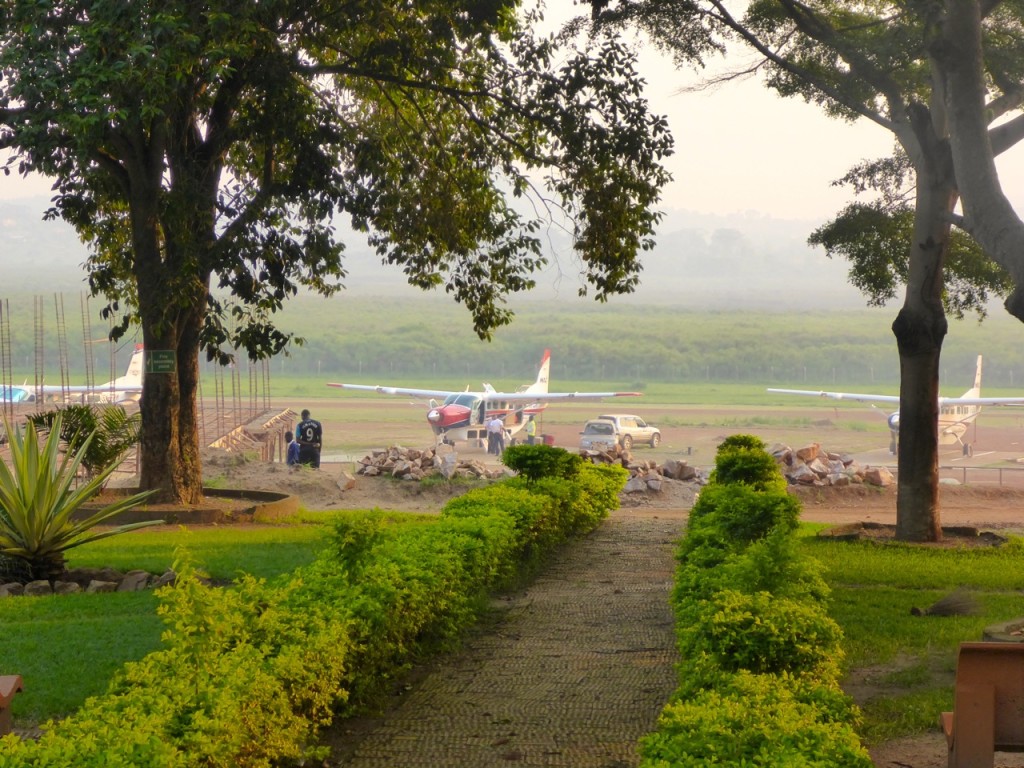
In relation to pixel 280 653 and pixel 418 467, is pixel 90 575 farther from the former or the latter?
pixel 418 467

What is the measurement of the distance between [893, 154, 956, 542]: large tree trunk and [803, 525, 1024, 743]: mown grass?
0.70m

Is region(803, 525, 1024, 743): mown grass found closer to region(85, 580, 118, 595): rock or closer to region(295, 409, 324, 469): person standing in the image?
region(85, 580, 118, 595): rock

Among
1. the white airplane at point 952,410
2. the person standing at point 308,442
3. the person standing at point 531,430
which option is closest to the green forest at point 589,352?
the person standing at point 531,430

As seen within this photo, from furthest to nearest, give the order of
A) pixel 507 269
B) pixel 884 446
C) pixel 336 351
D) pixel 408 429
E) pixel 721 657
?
pixel 336 351 → pixel 408 429 → pixel 884 446 → pixel 507 269 → pixel 721 657

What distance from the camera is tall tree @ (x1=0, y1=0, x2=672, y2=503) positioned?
12.6 metres

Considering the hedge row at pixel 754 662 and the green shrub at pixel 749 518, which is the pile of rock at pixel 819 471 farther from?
the hedge row at pixel 754 662

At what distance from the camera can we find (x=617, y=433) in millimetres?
48000

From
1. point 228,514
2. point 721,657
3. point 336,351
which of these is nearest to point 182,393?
point 228,514

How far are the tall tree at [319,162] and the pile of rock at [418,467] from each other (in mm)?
6147

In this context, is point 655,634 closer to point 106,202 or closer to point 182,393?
point 182,393

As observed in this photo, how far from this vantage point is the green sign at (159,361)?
Result: 1352cm

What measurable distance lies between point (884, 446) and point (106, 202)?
58.3m

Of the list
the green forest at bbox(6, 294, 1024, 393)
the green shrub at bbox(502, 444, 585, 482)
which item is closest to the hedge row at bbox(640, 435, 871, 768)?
the green shrub at bbox(502, 444, 585, 482)

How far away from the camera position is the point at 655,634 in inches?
277
